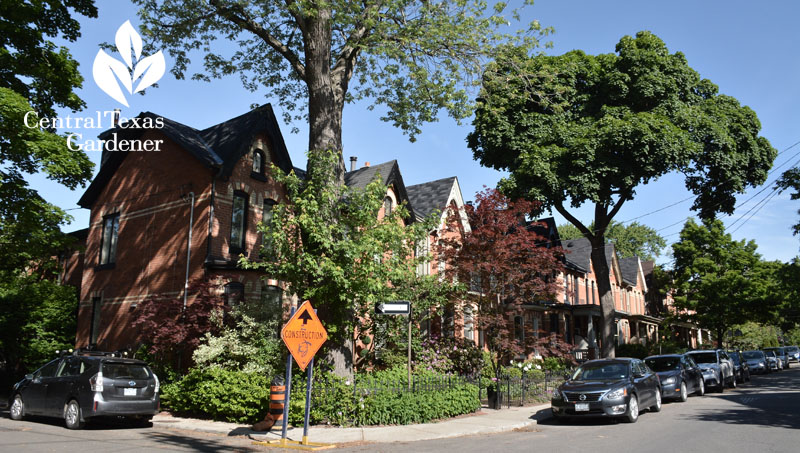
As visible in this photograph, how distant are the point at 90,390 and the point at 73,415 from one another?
870 mm

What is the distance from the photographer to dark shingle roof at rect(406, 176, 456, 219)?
26156mm

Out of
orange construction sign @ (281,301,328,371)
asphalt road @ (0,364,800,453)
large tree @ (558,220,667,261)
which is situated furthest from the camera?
large tree @ (558,220,667,261)

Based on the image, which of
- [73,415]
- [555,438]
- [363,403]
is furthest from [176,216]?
[555,438]

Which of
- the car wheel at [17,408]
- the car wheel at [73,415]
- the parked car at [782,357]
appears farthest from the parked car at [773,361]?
the car wheel at [17,408]

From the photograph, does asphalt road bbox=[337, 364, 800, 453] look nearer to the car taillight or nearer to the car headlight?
the car headlight

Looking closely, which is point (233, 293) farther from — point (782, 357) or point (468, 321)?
point (782, 357)

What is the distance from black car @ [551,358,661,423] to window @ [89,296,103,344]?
1719 cm

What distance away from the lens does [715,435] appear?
10430 mm

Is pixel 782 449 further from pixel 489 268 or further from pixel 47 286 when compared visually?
pixel 47 286

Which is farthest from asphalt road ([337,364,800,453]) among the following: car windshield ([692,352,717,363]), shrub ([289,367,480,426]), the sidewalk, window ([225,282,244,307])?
window ([225,282,244,307])

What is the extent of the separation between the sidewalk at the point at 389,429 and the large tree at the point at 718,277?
3462 centimetres

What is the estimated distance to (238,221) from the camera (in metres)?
18.6

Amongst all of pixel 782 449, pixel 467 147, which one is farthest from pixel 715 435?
pixel 467 147

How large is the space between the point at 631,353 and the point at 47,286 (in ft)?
105
